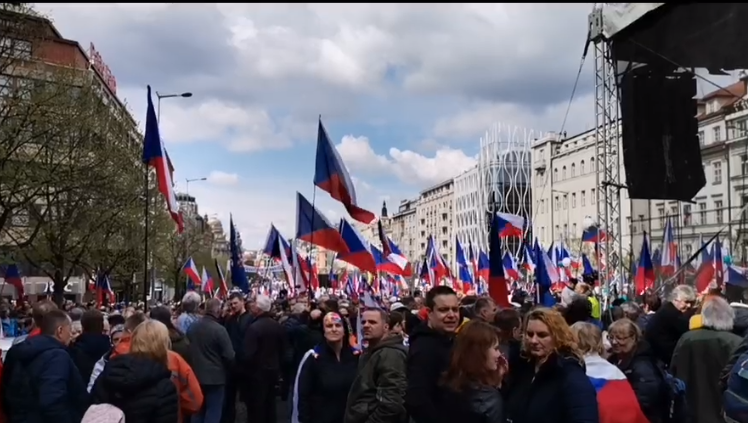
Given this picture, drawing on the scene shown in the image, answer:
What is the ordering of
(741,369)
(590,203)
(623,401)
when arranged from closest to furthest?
1. (741,369)
2. (623,401)
3. (590,203)

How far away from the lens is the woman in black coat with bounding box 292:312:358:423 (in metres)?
6.89

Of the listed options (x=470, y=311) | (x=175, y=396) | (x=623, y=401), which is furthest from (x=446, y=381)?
(x=470, y=311)

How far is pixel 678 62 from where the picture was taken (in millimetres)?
7410

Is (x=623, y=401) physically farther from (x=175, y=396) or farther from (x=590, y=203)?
(x=590, y=203)

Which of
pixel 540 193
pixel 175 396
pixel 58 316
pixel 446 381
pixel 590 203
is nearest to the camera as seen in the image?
pixel 446 381

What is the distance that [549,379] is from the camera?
4.62 meters

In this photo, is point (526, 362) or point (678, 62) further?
point (678, 62)

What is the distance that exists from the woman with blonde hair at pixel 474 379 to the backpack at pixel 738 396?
47.0 inches

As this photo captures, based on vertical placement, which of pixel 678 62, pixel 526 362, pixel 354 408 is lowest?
pixel 354 408

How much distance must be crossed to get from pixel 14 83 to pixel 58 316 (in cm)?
1835

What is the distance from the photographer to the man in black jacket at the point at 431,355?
4852 millimetres

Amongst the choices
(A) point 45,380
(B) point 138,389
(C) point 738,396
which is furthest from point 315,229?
(C) point 738,396

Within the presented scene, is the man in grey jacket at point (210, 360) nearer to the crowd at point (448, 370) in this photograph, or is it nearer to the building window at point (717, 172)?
the crowd at point (448, 370)

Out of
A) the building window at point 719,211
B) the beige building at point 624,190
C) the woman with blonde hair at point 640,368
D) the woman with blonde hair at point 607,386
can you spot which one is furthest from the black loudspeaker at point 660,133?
the building window at point 719,211
